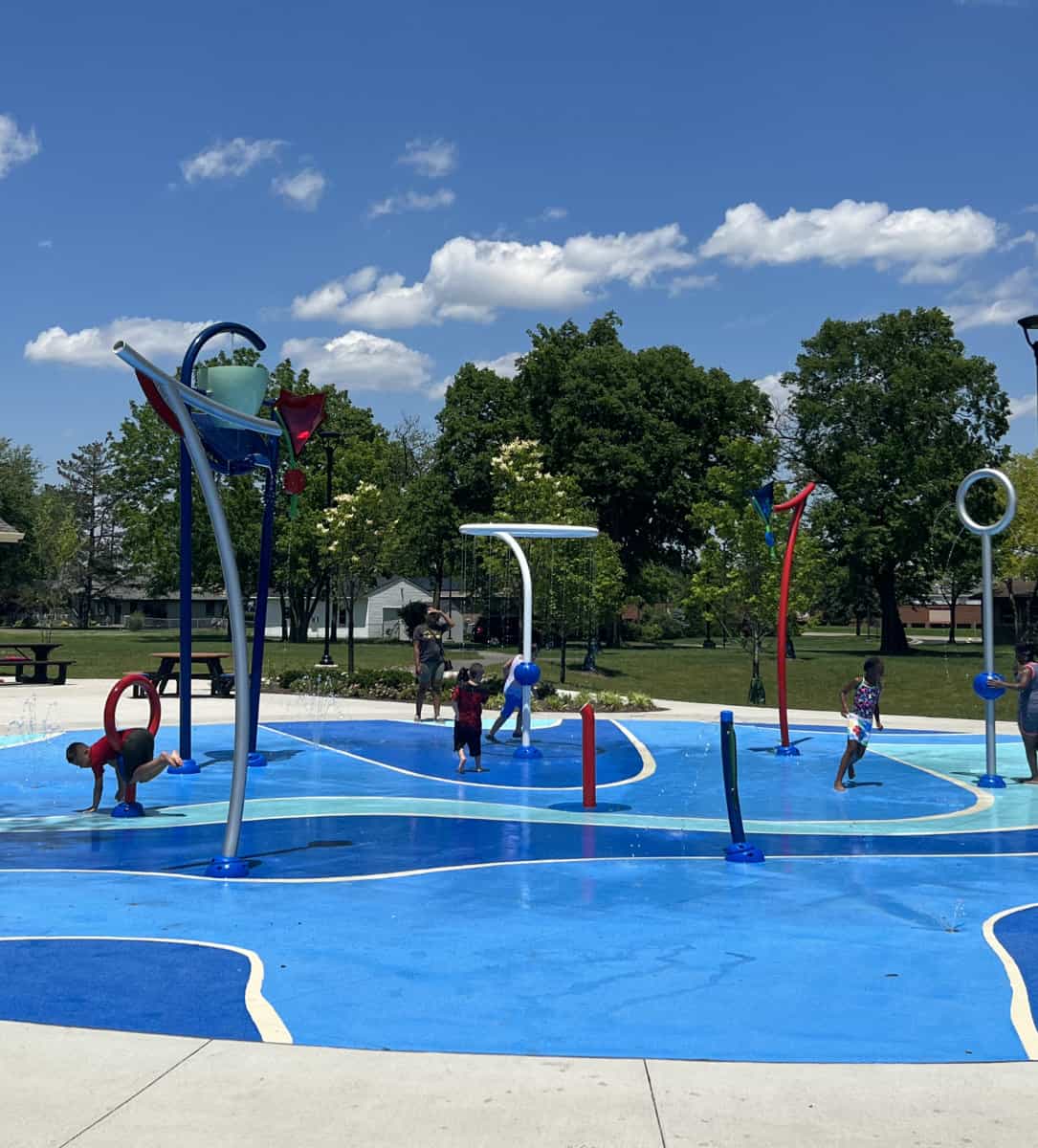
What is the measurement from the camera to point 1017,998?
6371mm

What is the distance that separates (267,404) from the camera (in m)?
15.4

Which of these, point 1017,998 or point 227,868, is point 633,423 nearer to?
point 227,868

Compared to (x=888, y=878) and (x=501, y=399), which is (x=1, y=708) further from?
(x=501, y=399)

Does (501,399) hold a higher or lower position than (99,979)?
higher

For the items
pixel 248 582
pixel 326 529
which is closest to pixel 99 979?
pixel 326 529

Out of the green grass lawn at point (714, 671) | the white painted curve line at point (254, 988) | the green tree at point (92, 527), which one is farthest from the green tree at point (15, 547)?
the white painted curve line at point (254, 988)

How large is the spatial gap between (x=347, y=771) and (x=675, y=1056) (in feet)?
36.7

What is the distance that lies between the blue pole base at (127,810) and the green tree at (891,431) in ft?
163

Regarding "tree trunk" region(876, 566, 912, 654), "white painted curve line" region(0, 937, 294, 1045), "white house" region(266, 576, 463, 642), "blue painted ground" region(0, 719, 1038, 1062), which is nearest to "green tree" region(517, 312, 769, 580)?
"tree trunk" region(876, 566, 912, 654)

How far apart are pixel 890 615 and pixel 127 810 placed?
179 ft

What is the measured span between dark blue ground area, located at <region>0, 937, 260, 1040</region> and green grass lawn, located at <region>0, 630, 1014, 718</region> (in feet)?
76.8

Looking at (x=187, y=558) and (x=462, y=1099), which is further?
(x=187, y=558)

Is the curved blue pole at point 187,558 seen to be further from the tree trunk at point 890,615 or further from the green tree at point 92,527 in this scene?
the green tree at point 92,527

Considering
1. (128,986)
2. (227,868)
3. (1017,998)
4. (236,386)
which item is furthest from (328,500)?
(1017,998)
